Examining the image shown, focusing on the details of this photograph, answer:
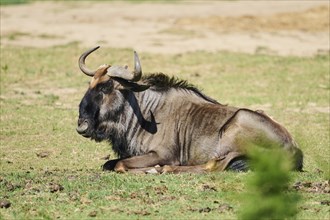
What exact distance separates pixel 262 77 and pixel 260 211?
38.7ft

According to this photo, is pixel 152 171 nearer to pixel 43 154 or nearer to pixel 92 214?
pixel 92 214

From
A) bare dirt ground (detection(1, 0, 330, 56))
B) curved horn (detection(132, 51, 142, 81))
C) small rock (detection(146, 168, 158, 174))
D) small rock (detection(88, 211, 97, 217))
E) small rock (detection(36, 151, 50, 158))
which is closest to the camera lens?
small rock (detection(88, 211, 97, 217))

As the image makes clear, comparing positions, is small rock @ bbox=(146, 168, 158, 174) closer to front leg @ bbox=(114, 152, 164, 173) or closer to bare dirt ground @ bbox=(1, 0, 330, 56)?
front leg @ bbox=(114, 152, 164, 173)

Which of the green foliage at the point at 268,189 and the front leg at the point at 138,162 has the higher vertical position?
the green foliage at the point at 268,189

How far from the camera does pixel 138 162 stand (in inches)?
388

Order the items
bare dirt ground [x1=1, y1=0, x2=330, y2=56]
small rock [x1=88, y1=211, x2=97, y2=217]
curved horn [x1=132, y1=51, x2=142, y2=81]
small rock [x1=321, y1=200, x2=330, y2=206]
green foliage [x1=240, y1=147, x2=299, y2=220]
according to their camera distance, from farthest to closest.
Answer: bare dirt ground [x1=1, y1=0, x2=330, y2=56] → curved horn [x1=132, y1=51, x2=142, y2=81] → small rock [x1=321, y1=200, x2=330, y2=206] → small rock [x1=88, y1=211, x2=97, y2=217] → green foliage [x1=240, y1=147, x2=299, y2=220]

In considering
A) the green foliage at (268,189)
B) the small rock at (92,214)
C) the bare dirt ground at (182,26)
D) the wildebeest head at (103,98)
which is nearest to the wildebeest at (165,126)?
the wildebeest head at (103,98)

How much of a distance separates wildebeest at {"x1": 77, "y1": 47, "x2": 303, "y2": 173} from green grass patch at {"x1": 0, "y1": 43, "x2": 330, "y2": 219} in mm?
449

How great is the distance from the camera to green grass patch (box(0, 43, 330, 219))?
798cm

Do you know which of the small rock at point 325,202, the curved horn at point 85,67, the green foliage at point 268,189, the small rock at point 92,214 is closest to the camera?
the green foliage at point 268,189

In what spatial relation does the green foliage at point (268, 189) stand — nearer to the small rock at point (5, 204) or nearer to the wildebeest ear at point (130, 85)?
the small rock at point (5, 204)

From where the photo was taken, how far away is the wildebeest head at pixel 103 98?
398 inches

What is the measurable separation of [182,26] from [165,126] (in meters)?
13.0

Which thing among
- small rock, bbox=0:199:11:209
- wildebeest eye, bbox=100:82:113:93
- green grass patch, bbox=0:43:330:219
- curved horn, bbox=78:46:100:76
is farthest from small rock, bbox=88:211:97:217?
curved horn, bbox=78:46:100:76
